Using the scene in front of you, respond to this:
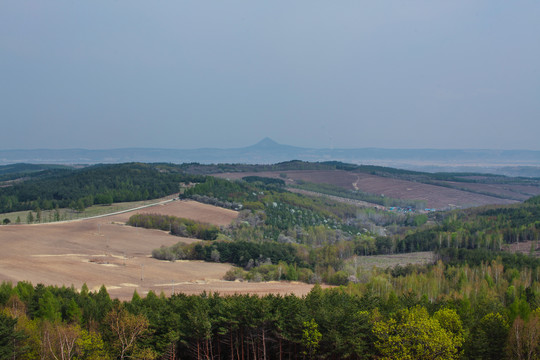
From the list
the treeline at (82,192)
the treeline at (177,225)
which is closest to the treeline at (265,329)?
the treeline at (177,225)

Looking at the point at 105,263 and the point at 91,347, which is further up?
the point at 91,347

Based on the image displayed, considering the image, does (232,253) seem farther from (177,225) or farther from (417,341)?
(417,341)

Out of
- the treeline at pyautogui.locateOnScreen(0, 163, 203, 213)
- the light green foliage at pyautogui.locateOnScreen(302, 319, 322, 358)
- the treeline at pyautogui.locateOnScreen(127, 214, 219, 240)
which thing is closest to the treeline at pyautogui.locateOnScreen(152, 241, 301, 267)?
the treeline at pyautogui.locateOnScreen(127, 214, 219, 240)

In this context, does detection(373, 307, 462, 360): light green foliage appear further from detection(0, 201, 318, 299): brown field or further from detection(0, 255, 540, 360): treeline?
detection(0, 201, 318, 299): brown field

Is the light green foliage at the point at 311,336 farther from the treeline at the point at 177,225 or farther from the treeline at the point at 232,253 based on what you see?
the treeline at the point at 177,225

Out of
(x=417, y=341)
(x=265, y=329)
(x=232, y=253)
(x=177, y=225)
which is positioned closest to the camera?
(x=417, y=341)

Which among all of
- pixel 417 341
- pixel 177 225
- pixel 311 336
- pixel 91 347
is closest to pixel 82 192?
pixel 177 225

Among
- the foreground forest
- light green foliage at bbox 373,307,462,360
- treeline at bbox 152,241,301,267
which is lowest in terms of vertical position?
treeline at bbox 152,241,301,267
